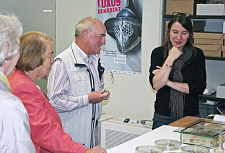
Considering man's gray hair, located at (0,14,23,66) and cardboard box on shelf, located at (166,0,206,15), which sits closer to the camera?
man's gray hair, located at (0,14,23,66)

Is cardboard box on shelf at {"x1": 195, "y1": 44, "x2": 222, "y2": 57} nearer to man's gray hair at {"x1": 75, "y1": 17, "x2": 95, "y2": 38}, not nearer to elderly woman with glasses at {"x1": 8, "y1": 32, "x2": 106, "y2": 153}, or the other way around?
man's gray hair at {"x1": 75, "y1": 17, "x2": 95, "y2": 38}

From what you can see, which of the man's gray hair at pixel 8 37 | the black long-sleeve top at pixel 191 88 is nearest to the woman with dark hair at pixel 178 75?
the black long-sleeve top at pixel 191 88

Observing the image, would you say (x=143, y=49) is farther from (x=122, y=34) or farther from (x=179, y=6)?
(x=179, y=6)

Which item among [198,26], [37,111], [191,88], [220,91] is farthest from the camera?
[198,26]

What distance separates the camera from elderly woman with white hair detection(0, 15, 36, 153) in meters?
1.07

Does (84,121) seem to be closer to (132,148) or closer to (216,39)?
(132,148)

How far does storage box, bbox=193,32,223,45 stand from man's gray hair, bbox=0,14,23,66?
2598mm

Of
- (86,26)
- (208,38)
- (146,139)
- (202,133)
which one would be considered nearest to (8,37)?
(146,139)

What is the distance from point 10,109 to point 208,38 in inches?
109

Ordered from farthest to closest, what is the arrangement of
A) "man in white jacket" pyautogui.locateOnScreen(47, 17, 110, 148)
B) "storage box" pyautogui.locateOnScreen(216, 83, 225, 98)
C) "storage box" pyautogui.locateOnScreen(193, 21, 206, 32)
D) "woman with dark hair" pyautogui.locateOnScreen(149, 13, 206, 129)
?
"storage box" pyautogui.locateOnScreen(193, 21, 206, 32) < "storage box" pyautogui.locateOnScreen(216, 83, 225, 98) < "woman with dark hair" pyautogui.locateOnScreen(149, 13, 206, 129) < "man in white jacket" pyautogui.locateOnScreen(47, 17, 110, 148)

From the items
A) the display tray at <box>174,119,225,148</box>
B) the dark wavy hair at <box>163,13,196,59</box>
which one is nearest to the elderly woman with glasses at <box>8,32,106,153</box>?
the display tray at <box>174,119,225,148</box>

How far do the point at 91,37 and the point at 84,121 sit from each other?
2.30ft

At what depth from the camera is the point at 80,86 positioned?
7.99 feet

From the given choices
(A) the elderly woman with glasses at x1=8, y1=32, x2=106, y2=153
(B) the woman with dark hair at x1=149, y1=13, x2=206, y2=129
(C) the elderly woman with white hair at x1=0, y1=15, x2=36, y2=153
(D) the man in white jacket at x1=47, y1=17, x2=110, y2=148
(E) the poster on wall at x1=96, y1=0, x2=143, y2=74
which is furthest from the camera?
(E) the poster on wall at x1=96, y1=0, x2=143, y2=74
